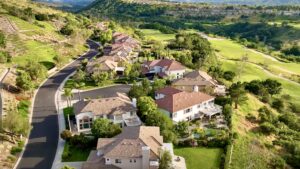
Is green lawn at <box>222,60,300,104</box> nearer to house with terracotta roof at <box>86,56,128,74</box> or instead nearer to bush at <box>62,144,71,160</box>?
house with terracotta roof at <box>86,56,128,74</box>

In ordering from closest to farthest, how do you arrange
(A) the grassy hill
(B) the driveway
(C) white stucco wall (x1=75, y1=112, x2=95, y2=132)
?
1. (C) white stucco wall (x1=75, y1=112, x2=95, y2=132)
2. (B) the driveway
3. (A) the grassy hill

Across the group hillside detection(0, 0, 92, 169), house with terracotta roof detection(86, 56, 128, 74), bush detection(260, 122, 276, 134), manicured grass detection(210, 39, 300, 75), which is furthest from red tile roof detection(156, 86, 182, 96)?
manicured grass detection(210, 39, 300, 75)

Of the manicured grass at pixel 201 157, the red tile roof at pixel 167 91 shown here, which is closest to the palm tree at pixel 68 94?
the red tile roof at pixel 167 91

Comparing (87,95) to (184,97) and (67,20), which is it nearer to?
(184,97)

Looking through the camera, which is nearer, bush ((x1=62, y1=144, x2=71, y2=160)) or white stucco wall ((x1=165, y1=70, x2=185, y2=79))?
bush ((x1=62, y1=144, x2=71, y2=160))

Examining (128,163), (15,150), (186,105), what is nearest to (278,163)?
(186,105)

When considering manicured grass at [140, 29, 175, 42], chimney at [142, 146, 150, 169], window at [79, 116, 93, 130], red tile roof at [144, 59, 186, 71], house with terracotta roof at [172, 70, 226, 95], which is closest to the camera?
chimney at [142, 146, 150, 169]

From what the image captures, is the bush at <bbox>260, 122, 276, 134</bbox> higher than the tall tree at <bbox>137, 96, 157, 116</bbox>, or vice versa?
the tall tree at <bbox>137, 96, 157, 116</bbox>
